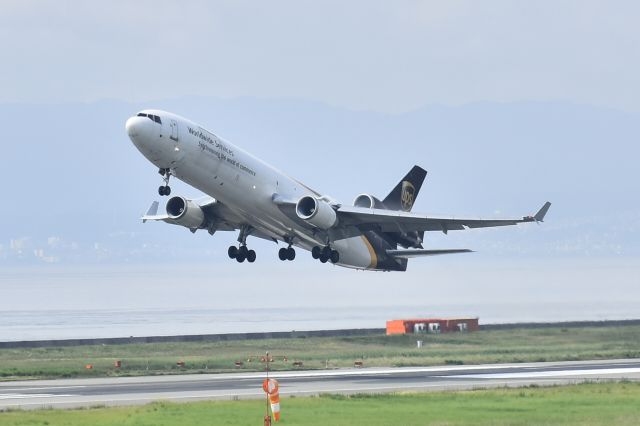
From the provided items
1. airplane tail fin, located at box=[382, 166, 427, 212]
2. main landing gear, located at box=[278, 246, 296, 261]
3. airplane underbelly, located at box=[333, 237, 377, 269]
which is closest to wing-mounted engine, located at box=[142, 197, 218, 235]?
main landing gear, located at box=[278, 246, 296, 261]

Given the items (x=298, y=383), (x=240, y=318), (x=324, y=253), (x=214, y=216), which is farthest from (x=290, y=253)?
(x=240, y=318)

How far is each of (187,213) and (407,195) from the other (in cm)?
1590

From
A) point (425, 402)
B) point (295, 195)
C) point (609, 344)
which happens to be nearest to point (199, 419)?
point (425, 402)

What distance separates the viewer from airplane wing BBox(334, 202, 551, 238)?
6141 centimetres

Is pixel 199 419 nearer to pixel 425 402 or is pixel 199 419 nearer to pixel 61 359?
pixel 425 402

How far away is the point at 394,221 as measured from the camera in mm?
62375

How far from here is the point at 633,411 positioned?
1617 inches

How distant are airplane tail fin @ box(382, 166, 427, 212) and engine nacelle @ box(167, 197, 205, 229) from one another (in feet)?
42.4

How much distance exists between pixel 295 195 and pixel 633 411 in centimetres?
2372

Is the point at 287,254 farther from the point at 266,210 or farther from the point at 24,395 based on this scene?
the point at 24,395

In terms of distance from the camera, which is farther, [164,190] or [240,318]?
[240,318]

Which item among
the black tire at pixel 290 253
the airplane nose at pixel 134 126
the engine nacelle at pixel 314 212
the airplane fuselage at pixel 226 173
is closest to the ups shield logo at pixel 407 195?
the airplane fuselage at pixel 226 173

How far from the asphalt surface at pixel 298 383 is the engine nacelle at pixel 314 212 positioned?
6.83 meters

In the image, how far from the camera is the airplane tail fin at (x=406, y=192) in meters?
71.8
